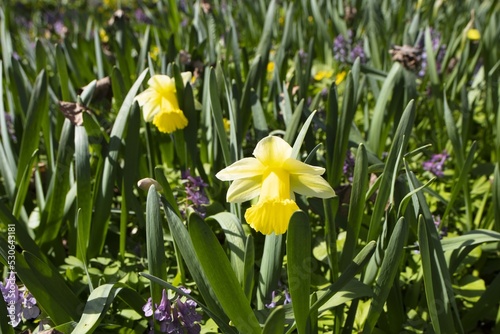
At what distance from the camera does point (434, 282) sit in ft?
4.01

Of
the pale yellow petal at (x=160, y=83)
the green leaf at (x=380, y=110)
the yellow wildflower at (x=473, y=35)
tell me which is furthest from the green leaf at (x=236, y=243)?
the yellow wildflower at (x=473, y=35)

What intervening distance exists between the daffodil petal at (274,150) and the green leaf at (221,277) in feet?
0.62

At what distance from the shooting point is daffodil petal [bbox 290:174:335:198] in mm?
1102

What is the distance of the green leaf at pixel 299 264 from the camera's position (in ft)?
3.14

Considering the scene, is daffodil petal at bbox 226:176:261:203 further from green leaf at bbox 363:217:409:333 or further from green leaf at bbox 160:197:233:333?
green leaf at bbox 363:217:409:333

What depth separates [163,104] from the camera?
1632 millimetres

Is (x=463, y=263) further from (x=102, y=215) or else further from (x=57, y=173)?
(x=57, y=173)

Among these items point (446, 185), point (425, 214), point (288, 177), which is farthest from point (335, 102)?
point (446, 185)

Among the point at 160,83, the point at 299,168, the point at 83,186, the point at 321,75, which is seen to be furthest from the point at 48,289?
the point at 321,75

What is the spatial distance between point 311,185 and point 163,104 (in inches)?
27.4

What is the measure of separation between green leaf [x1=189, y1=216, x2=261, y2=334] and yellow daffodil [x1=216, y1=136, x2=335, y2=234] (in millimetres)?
97

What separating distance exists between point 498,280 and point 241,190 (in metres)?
0.74

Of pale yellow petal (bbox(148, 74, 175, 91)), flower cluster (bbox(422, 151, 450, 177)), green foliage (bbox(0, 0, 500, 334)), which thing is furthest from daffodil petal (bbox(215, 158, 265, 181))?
flower cluster (bbox(422, 151, 450, 177))

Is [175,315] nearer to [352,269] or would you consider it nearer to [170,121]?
[352,269]
